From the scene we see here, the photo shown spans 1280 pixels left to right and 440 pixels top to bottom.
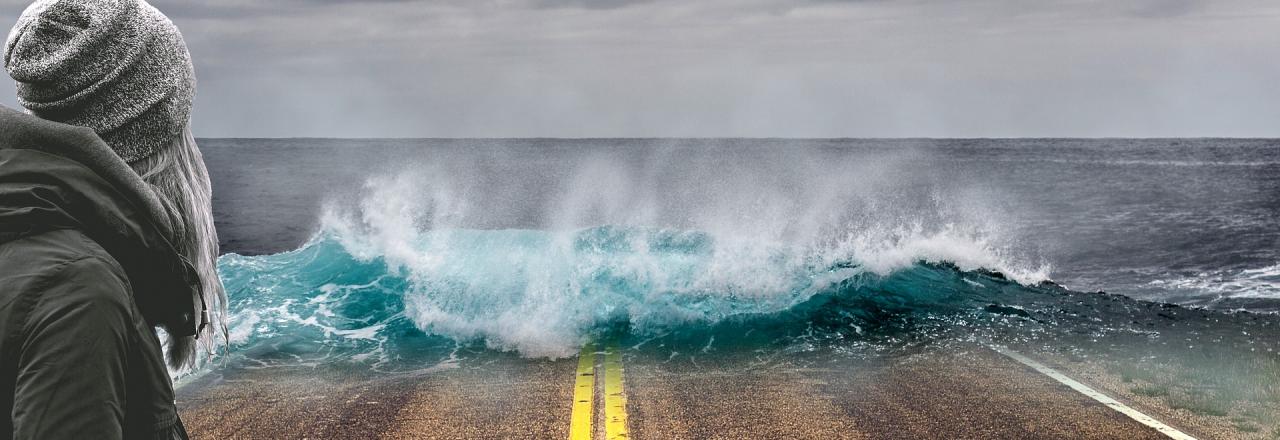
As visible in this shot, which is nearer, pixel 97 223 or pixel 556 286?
pixel 97 223

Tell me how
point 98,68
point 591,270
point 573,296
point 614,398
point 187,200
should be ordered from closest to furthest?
point 98,68 → point 187,200 → point 614,398 → point 573,296 → point 591,270

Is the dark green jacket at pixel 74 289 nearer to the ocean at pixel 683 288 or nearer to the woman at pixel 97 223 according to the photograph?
the woman at pixel 97 223

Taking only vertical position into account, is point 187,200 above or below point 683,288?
above

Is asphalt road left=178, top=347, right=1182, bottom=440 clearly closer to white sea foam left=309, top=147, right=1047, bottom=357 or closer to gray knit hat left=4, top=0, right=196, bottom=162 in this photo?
white sea foam left=309, top=147, right=1047, bottom=357

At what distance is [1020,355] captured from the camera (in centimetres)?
836

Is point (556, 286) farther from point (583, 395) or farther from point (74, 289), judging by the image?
point (74, 289)

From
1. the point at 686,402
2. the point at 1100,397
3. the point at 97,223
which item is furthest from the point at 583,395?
Answer: the point at 97,223

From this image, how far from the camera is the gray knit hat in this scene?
1.68m

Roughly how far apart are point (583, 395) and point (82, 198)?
5.45 meters

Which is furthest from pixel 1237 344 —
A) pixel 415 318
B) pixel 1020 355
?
pixel 415 318

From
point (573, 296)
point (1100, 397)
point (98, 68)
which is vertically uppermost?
point (98, 68)

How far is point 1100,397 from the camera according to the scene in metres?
6.70

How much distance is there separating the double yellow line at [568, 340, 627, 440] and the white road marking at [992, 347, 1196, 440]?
3477 mm

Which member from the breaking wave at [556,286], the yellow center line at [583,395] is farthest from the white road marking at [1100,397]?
the yellow center line at [583,395]
